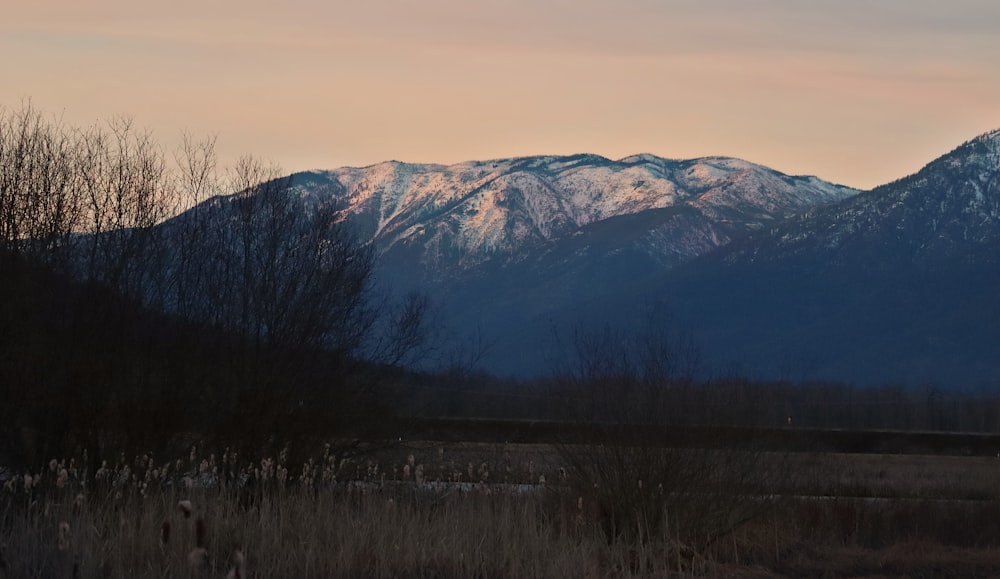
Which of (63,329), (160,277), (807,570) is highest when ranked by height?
(160,277)

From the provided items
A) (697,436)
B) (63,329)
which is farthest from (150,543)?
(697,436)

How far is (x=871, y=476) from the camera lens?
128 ft

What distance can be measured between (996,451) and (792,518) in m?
41.8

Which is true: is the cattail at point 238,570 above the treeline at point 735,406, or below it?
below

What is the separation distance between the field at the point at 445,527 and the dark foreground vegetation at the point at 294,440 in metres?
0.05

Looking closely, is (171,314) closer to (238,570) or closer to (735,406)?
(735,406)

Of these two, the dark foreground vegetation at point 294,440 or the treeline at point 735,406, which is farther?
the treeline at point 735,406

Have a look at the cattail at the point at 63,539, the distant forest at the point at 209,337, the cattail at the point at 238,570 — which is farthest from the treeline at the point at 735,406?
the cattail at the point at 238,570

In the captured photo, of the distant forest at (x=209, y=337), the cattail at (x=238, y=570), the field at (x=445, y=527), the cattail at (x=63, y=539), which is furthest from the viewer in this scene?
the distant forest at (x=209, y=337)

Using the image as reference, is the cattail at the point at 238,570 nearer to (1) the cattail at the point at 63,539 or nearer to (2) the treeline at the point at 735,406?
(1) the cattail at the point at 63,539

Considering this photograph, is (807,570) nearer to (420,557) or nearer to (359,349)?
(420,557)

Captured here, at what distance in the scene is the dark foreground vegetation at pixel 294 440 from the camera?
1398cm

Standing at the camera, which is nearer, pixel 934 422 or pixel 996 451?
pixel 996 451

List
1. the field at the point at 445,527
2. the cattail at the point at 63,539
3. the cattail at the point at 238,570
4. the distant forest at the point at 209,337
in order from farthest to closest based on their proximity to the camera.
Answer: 1. the distant forest at the point at 209,337
2. the field at the point at 445,527
3. the cattail at the point at 63,539
4. the cattail at the point at 238,570
